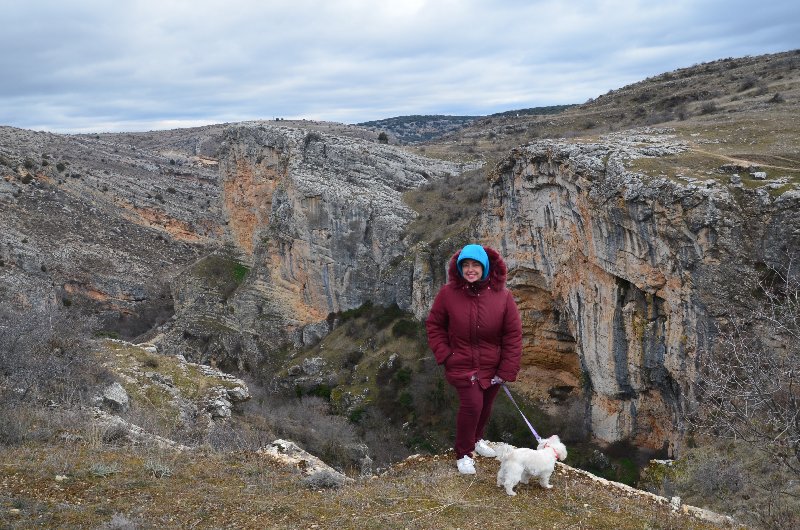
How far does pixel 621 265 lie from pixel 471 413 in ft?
44.4

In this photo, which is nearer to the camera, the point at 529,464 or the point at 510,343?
the point at 529,464

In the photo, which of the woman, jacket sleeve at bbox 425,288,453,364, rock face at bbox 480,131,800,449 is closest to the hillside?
the woman

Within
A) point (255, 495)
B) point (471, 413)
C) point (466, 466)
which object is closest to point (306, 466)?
point (255, 495)

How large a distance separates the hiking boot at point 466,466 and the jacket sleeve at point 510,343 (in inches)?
38.5

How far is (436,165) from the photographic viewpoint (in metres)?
39.9

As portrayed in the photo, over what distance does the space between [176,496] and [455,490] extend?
8.58 feet

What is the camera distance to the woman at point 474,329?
5469 mm

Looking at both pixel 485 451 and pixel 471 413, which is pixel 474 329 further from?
pixel 485 451

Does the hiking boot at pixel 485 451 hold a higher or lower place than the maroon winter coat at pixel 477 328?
lower

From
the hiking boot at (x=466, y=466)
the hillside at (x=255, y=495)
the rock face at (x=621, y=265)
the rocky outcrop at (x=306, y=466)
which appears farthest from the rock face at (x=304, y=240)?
the hiking boot at (x=466, y=466)

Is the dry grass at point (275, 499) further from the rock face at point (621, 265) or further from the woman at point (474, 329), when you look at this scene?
the rock face at point (621, 265)

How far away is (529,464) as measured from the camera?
Answer: 17.6 ft

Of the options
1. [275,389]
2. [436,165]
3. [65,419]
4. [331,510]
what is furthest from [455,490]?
[436,165]

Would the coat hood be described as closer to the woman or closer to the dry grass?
the woman
